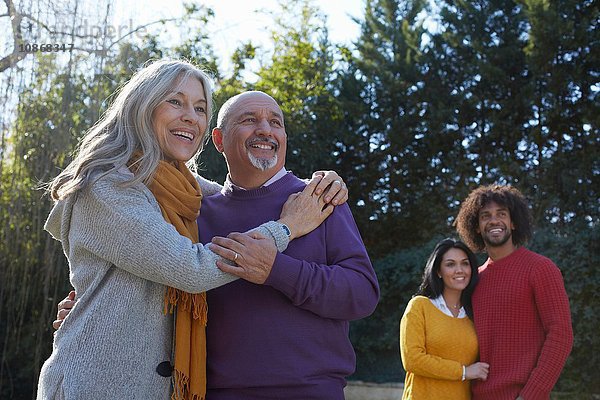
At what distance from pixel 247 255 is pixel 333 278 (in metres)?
0.27

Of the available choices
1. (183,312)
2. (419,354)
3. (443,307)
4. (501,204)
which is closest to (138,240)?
(183,312)

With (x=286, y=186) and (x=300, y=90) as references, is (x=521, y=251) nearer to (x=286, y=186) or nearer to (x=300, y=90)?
(x=286, y=186)

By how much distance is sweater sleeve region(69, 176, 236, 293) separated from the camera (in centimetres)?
189

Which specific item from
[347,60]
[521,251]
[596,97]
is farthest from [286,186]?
[347,60]

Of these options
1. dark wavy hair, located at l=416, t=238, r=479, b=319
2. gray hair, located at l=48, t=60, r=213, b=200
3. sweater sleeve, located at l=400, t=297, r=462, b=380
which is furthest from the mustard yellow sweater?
gray hair, located at l=48, t=60, r=213, b=200

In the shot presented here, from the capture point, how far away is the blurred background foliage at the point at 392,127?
266 inches

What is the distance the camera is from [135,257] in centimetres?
189

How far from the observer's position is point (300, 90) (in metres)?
9.35

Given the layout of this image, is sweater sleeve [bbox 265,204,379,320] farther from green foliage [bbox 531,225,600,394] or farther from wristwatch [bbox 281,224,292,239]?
green foliage [bbox 531,225,600,394]

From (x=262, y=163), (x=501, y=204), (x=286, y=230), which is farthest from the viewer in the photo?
(x=501, y=204)

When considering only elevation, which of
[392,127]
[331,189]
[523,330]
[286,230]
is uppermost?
[392,127]

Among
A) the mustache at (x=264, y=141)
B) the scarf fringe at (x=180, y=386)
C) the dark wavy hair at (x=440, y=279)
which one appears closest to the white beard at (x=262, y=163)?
the mustache at (x=264, y=141)

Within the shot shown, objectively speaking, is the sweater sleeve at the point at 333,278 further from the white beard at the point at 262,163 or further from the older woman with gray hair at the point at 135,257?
the white beard at the point at 262,163

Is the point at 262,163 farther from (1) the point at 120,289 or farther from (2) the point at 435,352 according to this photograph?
(2) the point at 435,352
